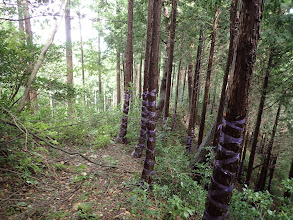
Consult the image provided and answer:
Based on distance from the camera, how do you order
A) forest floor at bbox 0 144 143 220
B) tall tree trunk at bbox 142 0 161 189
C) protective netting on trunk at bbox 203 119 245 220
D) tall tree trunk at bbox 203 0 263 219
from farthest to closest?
1. tall tree trunk at bbox 142 0 161 189
2. forest floor at bbox 0 144 143 220
3. protective netting on trunk at bbox 203 119 245 220
4. tall tree trunk at bbox 203 0 263 219

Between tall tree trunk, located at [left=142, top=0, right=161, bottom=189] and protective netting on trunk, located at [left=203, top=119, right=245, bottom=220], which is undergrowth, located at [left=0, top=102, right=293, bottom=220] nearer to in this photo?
protective netting on trunk, located at [left=203, top=119, right=245, bottom=220]

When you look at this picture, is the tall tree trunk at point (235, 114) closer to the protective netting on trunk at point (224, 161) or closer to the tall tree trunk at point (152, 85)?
the protective netting on trunk at point (224, 161)

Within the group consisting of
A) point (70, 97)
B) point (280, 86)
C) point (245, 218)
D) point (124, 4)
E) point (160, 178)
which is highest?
point (124, 4)

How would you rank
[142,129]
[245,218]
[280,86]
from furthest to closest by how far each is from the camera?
[280,86] → [142,129] → [245,218]

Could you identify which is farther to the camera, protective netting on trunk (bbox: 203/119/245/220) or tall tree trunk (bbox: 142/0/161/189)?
tall tree trunk (bbox: 142/0/161/189)

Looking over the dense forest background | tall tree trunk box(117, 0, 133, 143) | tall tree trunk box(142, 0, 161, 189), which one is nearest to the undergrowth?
the dense forest background

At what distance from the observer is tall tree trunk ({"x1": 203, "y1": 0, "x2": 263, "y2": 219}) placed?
2.09 meters

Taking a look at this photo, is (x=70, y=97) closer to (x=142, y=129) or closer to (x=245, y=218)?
(x=142, y=129)

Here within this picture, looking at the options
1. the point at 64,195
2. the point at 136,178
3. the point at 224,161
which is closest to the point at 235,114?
the point at 224,161

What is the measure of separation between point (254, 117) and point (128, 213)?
546 inches

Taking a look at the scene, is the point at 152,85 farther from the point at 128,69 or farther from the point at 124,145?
the point at 124,145

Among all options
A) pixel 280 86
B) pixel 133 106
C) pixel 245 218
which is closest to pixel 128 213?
pixel 245 218

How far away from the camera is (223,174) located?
92.4 inches

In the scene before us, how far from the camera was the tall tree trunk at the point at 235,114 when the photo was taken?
82.3 inches
